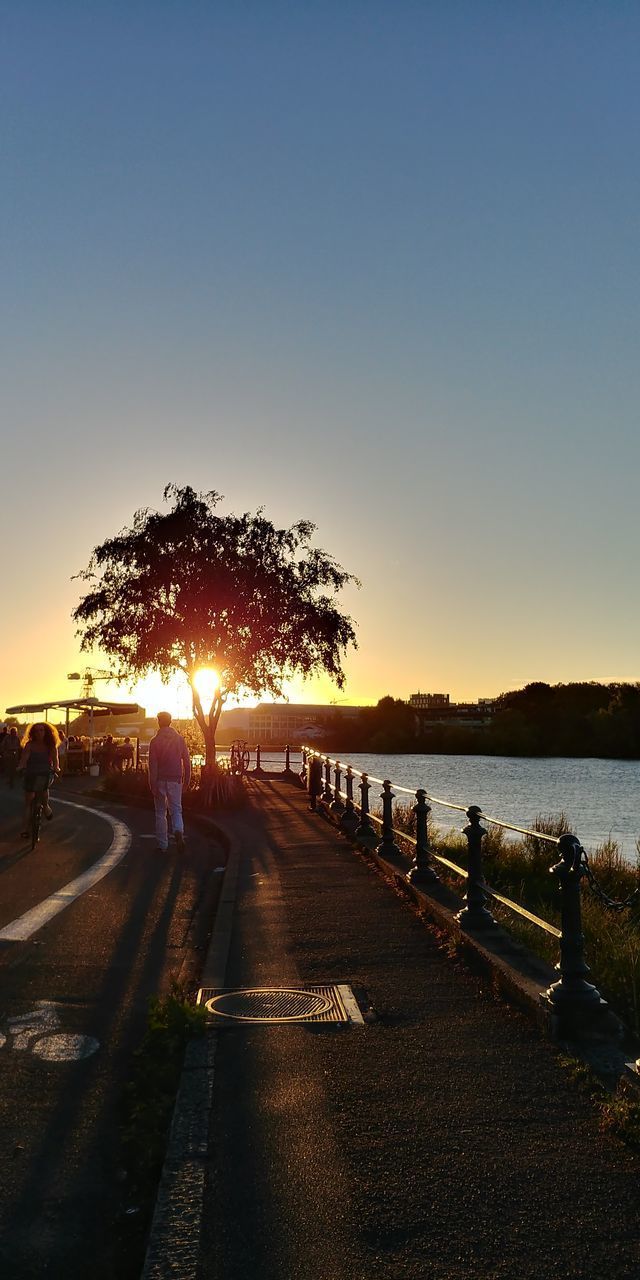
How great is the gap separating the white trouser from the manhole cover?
340 inches

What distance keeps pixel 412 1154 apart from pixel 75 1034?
2708mm

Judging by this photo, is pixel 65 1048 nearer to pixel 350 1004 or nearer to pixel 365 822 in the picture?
pixel 350 1004

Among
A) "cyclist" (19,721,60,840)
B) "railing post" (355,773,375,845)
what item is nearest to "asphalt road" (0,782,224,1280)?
"cyclist" (19,721,60,840)

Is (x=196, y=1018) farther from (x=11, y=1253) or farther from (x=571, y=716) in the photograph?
(x=571, y=716)

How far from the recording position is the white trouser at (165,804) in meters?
16.0

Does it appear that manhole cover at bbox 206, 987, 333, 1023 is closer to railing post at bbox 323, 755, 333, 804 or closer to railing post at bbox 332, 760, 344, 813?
railing post at bbox 332, 760, 344, 813

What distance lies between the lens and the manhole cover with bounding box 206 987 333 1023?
267 inches

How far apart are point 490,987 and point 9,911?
5335 mm

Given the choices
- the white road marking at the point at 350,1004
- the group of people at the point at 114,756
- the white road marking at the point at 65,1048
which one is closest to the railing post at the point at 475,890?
the white road marking at the point at 350,1004

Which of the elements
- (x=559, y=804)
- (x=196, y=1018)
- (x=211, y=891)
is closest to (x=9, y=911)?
(x=211, y=891)

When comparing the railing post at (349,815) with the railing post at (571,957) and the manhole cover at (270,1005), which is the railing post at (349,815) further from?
the railing post at (571,957)

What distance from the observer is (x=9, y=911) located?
1077cm

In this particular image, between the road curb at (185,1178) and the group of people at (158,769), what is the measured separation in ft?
32.3

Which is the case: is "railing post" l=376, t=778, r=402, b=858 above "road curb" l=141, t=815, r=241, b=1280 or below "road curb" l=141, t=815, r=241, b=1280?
above
